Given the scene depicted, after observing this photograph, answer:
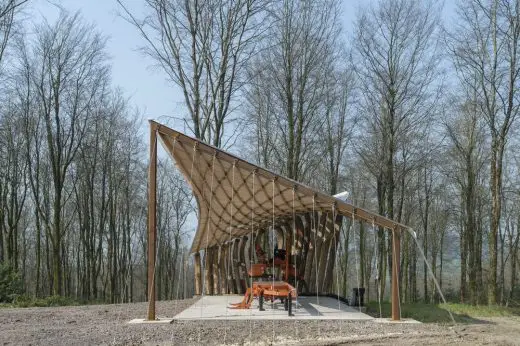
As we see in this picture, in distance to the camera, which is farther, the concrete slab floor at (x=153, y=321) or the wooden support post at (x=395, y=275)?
the wooden support post at (x=395, y=275)

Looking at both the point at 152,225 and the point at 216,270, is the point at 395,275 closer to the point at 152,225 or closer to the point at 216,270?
the point at 152,225

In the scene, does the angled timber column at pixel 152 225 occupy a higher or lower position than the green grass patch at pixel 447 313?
higher

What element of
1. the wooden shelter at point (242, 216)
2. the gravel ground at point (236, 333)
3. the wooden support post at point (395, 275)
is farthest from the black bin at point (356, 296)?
the gravel ground at point (236, 333)

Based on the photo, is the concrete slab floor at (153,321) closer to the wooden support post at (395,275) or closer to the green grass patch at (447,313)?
the wooden support post at (395,275)

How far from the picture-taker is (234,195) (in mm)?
13086

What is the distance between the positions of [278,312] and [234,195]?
3319 millimetres

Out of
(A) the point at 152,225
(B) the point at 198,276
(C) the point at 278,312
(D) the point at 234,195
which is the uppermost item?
(D) the point at 234,195

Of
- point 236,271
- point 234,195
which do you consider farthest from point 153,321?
point 236,271

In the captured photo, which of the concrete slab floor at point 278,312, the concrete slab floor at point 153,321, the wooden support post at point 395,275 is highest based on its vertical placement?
the wooden support post at point 395,275

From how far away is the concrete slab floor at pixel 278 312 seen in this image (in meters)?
9.96

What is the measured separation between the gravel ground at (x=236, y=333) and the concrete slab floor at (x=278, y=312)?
556mm

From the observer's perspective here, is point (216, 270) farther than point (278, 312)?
Yes

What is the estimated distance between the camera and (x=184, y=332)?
26.7 ft

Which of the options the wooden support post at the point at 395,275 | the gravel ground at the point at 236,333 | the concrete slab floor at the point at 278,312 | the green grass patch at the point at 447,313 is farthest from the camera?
the green grass patch at the point at 447,313
